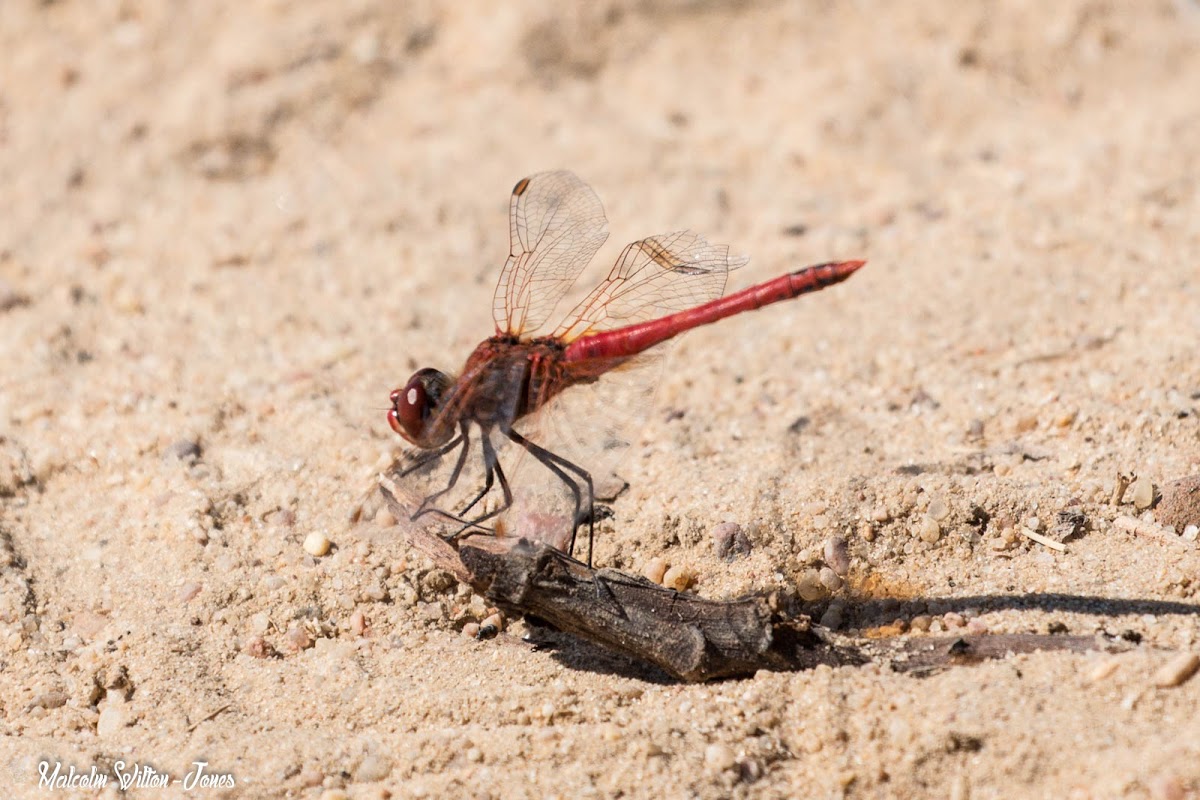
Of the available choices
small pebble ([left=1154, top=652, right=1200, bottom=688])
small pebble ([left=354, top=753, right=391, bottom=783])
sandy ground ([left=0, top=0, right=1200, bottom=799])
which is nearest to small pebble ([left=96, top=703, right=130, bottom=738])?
sandy ground ([left=0, top=0, right=1200, bottom=799])

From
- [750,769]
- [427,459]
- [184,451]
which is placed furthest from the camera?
[184,451]

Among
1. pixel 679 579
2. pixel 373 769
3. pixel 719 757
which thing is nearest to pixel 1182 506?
pixel 679 579

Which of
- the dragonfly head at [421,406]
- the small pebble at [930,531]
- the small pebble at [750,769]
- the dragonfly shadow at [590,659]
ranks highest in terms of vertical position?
the dragonfly head at [421,406]

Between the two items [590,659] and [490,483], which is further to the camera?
[490,483]

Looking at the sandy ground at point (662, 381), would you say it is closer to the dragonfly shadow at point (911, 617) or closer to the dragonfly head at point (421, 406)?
the dragonfly shadow at point (911, 617)

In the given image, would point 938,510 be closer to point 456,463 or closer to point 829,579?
point 829,579

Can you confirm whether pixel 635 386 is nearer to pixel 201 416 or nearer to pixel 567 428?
pixel 567 428

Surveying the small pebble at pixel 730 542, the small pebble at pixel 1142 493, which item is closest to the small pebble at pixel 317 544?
the small pebble at pixel 730 542
